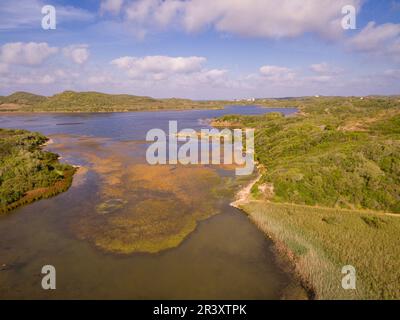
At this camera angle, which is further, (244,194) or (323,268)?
(244,194)

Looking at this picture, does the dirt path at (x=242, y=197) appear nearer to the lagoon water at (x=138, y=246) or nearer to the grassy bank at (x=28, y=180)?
the lagoon water at (x=138, y=246)

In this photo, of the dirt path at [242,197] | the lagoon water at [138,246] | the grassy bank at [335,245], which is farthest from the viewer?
the dirt path at [242,197]

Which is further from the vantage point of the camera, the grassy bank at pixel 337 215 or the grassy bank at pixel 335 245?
the grassy bank at pixel 337 215

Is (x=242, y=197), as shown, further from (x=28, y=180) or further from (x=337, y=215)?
(x=28, y=180)

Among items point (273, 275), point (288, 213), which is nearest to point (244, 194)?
point (288, 213)

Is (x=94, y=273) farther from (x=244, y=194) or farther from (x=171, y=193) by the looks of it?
(x=244, y=194)

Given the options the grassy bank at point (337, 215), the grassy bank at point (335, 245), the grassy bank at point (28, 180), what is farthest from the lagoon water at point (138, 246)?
the grassy bank at point (337, 215)
